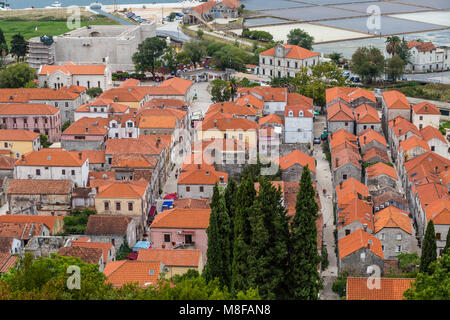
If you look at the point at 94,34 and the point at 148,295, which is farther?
the point at 94,34

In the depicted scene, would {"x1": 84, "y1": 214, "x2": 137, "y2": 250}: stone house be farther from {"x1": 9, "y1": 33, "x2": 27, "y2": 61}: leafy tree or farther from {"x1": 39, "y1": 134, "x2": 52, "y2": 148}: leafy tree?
{"x1": 9, "y1": 33, "x2": 27, "y2": 61}: leafy tree

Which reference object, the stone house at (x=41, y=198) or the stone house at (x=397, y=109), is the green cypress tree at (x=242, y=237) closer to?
the stone house at (x=41, y=198)

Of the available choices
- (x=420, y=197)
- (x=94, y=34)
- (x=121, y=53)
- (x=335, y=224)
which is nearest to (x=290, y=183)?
(x=335, y=224)

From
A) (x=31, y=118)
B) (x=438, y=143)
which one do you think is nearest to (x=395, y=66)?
(x=438, y=143)

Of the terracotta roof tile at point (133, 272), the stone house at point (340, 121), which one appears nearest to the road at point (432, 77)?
the stone house at point (340, 121)

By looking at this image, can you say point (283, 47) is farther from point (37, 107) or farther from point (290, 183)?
point (290, 183)

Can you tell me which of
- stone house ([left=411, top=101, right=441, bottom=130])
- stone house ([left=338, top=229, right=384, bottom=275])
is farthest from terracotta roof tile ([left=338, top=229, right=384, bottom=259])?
stone house ([left=411, top=101, right=441, bottom=130])
